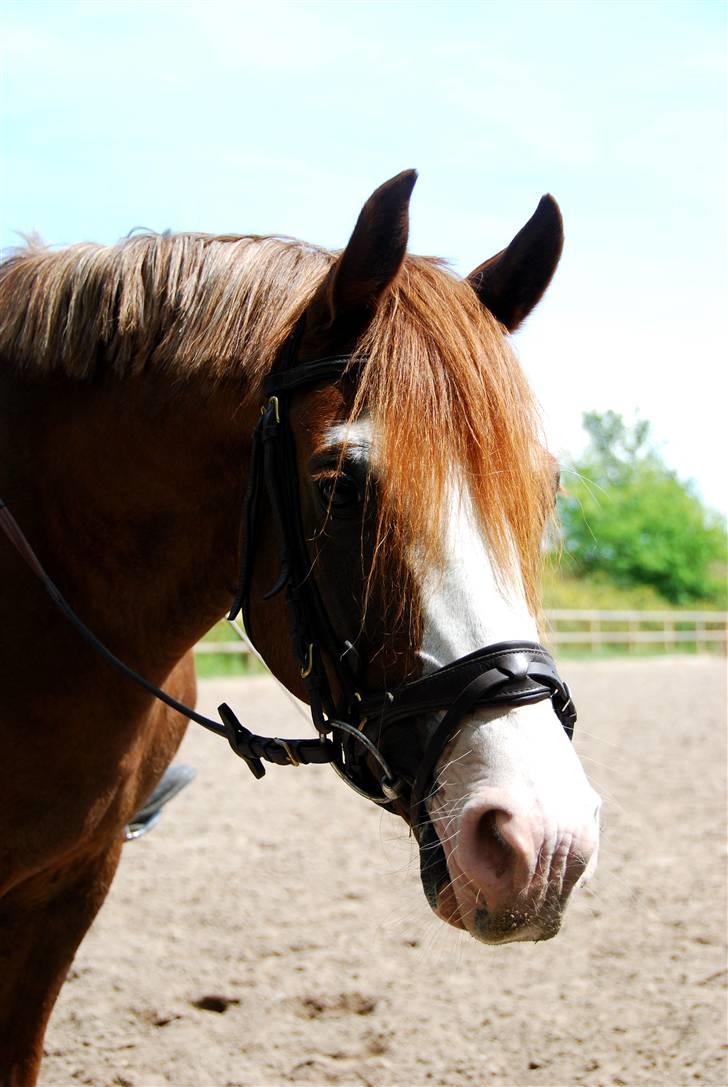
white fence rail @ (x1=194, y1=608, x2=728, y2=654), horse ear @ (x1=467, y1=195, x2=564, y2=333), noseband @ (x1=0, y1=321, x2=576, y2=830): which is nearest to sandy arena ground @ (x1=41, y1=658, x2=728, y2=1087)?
noseband @ (x1=0, y1=321, x2=576, y2=830)

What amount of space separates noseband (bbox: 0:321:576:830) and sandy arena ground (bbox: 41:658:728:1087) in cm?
29

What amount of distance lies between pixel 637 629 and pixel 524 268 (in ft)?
94.8

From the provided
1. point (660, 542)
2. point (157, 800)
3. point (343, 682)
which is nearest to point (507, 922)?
point (343, 682)

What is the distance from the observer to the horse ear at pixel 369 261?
6.59 feet

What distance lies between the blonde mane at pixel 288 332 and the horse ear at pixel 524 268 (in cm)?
12

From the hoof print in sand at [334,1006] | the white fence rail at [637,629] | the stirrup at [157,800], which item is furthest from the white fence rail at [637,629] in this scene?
the stirrup at [157,800]

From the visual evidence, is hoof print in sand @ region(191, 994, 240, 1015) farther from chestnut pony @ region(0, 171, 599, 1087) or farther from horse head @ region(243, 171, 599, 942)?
horse head @ region(243, 171, 599, 942)

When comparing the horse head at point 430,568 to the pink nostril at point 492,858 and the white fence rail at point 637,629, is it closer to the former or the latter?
the pink nostril at point 492,858

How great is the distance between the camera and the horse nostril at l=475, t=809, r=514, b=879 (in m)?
1.74

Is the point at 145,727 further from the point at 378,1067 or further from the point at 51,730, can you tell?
the point at 378,1067

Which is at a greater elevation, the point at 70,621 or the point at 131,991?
the point at 70,621

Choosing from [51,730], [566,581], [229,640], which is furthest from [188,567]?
[566,581]

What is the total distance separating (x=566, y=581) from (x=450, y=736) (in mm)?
40125

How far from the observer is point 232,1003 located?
4109 mm
